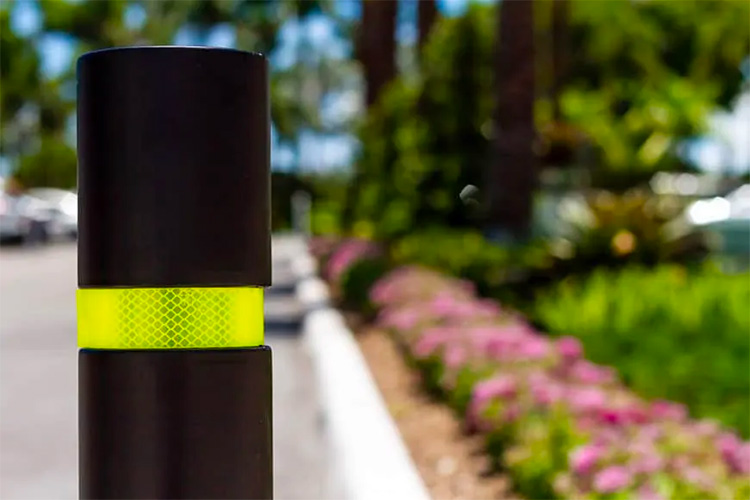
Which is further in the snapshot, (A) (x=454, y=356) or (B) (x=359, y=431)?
(A) (x=454, y=356)

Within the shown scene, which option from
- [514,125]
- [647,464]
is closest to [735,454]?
[647,464]

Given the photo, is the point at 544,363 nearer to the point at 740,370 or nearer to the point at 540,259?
the point at 740,370

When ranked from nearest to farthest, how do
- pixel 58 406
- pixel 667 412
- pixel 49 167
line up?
1. pixel 667 412
2. pixel 58 406
3. pixel 49 167

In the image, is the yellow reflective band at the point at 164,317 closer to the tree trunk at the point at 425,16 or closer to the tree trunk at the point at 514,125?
the tree trunk at the point at 514,125

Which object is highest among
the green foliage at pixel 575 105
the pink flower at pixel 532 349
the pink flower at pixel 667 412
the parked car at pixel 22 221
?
the green foliage at pixel 575 105

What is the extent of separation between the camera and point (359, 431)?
611 centimetres

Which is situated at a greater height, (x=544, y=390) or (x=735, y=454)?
(x=544, y=390)

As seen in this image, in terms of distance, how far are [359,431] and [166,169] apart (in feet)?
13.1

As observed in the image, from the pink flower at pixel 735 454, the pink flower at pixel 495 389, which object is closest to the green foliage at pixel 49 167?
the pink flower at pixel 495 389

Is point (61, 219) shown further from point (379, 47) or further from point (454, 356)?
point (454, 356)

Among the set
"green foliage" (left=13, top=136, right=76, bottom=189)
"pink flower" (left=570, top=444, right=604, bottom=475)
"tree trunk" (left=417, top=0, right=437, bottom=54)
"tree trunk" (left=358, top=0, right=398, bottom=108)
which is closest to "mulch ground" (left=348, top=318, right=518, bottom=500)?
"pink flower" (left=570, top=444, right=604, bottom=475)

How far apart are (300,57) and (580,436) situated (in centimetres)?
6093

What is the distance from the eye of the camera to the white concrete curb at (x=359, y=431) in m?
5.04

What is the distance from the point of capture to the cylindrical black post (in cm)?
224
